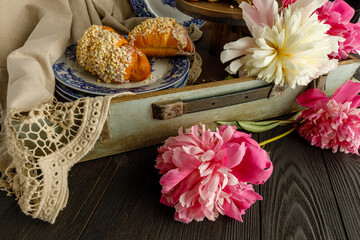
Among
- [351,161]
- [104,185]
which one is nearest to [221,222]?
[104,185]

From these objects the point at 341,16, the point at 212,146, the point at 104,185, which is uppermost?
the point at 341,16

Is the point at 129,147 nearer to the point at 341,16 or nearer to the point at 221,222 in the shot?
the point at 221,222

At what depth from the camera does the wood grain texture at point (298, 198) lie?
36cm

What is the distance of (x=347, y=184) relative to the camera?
0.43 meters

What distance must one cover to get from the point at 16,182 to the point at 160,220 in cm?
22

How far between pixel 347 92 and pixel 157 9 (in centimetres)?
57

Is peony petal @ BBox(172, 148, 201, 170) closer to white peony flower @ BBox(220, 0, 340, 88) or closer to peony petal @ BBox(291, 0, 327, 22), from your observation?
white peony flower @ BBox(220, 0, 340, 88)

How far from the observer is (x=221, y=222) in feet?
1.20

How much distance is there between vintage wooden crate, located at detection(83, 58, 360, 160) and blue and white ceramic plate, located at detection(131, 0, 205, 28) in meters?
0.41

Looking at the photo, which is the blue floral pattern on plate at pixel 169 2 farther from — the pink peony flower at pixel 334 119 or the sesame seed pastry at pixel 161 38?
the pink peony flower at pixel 334 119

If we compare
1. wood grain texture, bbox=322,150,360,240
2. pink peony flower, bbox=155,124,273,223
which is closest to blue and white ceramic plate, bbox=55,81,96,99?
pink peony flower, bbox=155,124,273,223

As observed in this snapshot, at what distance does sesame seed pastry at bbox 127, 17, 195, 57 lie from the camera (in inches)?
21.9

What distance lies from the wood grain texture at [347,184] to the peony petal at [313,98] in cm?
10

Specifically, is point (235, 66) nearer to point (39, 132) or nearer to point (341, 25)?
point (341, 25)
